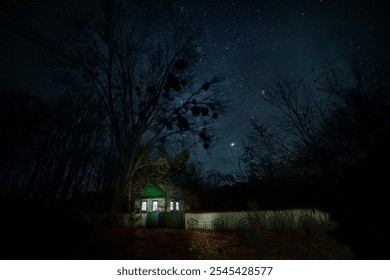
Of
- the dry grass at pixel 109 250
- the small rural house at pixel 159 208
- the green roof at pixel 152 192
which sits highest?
the green roof at pixel 152 192

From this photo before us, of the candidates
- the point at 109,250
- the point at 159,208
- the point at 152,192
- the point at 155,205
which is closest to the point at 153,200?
the point at 155,205

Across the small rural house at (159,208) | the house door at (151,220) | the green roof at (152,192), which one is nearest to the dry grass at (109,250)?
the house door at (151,220)

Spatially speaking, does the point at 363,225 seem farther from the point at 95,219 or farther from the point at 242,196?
A: the point at 242,196

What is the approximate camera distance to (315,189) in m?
18.7

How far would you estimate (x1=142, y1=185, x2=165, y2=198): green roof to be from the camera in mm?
26109

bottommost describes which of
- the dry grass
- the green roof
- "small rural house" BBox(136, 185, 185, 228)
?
the dry grass

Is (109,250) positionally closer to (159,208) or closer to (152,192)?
(152,192)

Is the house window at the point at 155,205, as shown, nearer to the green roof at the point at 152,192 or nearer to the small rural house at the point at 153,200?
the small rural house at the point at 153,200

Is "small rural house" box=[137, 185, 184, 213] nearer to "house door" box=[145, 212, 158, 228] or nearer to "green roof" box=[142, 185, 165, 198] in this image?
"green roof" box=[142, 185, 165, 198]

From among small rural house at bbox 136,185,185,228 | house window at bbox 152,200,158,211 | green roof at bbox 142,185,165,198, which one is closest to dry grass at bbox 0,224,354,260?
small rural house at bbox 136,185,185,228

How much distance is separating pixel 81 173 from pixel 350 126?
1039 inches

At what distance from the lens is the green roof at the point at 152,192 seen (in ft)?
85.7

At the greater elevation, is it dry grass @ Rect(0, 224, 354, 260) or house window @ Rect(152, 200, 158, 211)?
house window @ Rect(152, 200, 158, 211)
